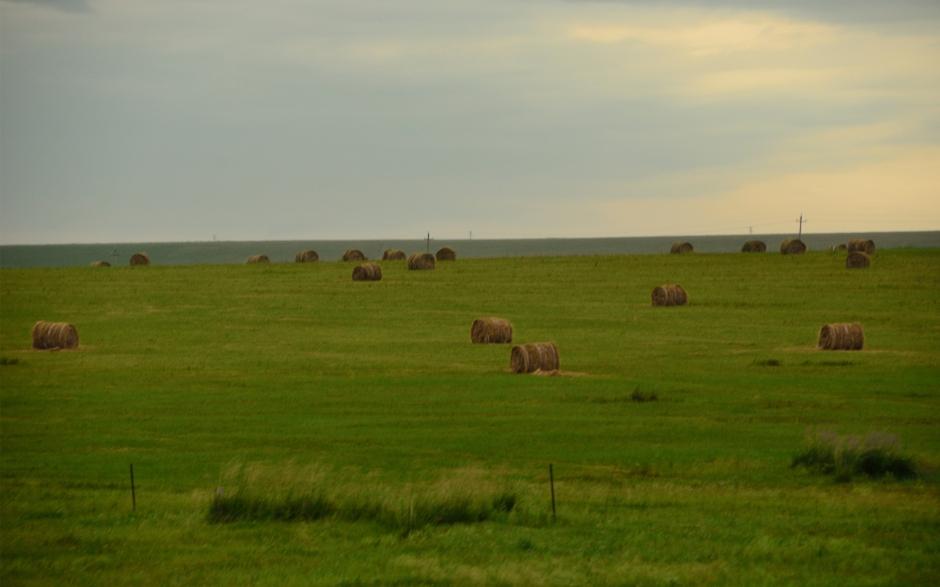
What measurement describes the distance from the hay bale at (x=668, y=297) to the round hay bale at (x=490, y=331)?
54.9ft

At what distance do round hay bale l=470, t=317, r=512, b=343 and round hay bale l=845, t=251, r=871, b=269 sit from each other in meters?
37.5

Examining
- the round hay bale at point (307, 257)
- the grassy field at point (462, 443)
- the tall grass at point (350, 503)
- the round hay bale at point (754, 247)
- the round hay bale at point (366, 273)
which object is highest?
the round hay bale at point (754, 247)

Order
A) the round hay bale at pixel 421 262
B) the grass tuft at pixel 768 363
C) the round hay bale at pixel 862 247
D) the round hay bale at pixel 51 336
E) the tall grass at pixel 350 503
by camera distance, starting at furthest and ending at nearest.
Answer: the round hay bale at pixel 862 247 → the round hay bale at pixel 421 262 → the round hay bale at pixel 51 336 → the grass tuft at pixel 768 363 → the tall grass at pixel 350 503

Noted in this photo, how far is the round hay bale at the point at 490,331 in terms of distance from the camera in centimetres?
4897

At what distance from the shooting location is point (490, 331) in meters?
49.0

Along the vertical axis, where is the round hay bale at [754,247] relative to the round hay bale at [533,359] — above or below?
above

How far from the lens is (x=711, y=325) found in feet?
184

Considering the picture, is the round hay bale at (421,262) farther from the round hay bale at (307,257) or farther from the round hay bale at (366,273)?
→ the round hay bale at (307,257)

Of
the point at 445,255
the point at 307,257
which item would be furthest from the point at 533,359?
the point at 307,257

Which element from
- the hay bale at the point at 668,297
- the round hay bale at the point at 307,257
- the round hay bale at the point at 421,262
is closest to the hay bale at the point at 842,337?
the hay bale at the point at 668,297

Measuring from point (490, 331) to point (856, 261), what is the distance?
38.9m

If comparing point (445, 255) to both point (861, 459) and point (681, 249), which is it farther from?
point (861, 459)

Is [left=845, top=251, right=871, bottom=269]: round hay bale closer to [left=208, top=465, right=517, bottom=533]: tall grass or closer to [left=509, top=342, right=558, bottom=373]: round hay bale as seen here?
Answer: [left=509, top=342, right=558, bottom=373]: round hay bale

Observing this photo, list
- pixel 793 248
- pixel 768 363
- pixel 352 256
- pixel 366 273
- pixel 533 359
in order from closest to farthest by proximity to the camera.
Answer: pixel 533 359, pixel 768 363, pixel 366 273, pixel 793 248, pixel 352 256
